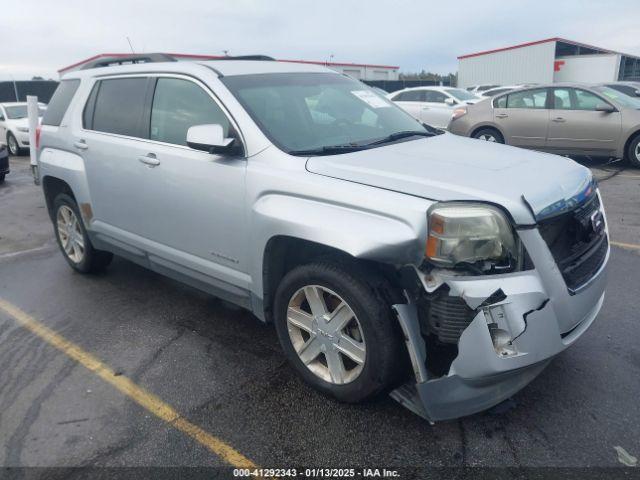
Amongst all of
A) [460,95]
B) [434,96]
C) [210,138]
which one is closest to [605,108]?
[434,96]

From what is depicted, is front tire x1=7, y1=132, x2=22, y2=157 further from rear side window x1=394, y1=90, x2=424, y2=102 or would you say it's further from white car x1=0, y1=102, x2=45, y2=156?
rear side window x1=394, y1=90, x2=424, y2=102

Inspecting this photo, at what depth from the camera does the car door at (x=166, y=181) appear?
10.8 feet

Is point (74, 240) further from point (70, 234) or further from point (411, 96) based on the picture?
point (411, 96)

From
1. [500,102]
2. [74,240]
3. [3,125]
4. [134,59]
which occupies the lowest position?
[74,240]

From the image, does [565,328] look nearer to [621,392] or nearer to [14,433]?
[621,392]

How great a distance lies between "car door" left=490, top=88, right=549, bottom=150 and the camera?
10226mm

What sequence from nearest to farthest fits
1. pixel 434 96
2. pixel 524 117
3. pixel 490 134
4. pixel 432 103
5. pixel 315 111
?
1. pixel 315 111
2. pixel 524 117
3. pixel 490 134
4. pixel 432 103
5. pixel 434 96

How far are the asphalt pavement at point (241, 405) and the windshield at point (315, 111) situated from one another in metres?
1.44

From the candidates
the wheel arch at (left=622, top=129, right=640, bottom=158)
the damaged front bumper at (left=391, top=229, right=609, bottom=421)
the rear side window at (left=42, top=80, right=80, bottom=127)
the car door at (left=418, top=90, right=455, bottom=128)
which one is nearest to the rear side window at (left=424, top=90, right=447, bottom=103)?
the car door at (left=418, top=90, right=455, bottom=128)

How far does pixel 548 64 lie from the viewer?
3469 centimetres

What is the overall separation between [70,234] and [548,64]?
3596 centimetres

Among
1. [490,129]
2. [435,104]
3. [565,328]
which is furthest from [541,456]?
[435,104]

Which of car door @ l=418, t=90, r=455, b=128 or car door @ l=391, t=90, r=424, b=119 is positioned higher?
car door @ l=391, t=90, r=424, b=119

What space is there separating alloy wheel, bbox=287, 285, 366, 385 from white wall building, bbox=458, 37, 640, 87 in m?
35.8
